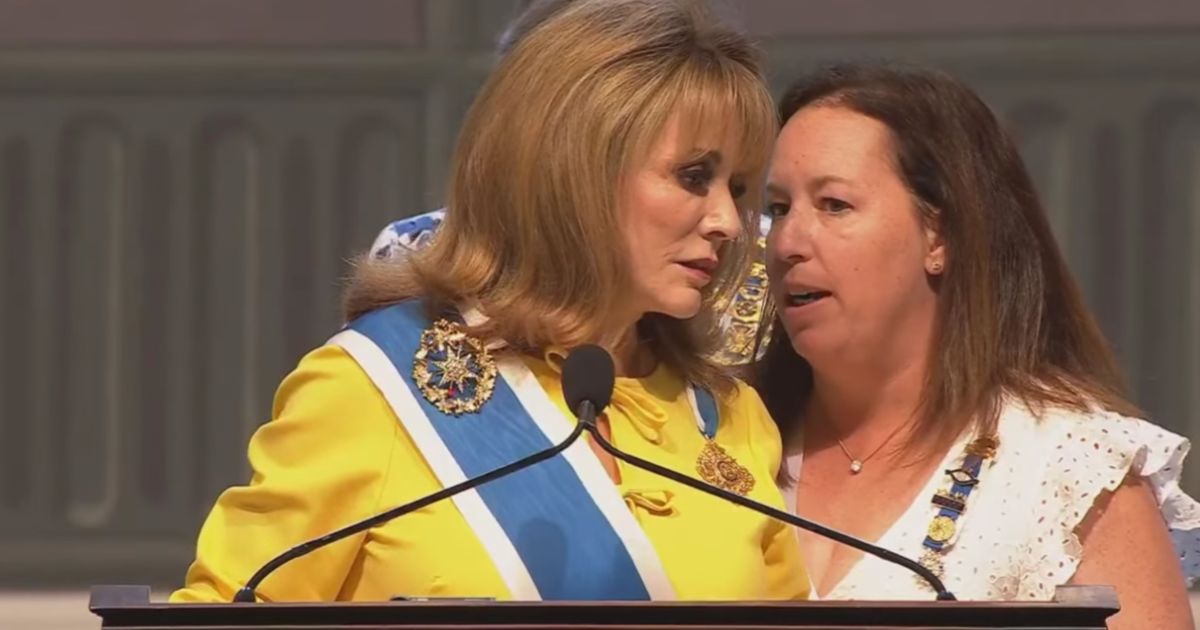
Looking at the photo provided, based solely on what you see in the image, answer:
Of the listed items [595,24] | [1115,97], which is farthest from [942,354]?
[1115,97]

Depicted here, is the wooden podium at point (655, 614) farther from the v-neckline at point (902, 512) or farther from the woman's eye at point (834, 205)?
the woman's eye at point (834, 205)

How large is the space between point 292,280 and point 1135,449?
7.26 ft

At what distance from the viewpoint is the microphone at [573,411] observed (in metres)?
2.26

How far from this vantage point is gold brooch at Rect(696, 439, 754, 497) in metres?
2.64

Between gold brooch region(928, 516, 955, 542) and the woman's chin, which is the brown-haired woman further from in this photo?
Answer: the woman's chin

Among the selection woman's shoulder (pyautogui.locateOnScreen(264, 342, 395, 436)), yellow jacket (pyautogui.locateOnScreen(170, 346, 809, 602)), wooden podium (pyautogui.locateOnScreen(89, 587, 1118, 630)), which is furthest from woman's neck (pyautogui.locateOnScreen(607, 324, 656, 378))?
wooden podium (pyautogui.locateOnScreen(89, 587, 1118, 630))

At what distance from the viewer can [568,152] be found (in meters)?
2.57

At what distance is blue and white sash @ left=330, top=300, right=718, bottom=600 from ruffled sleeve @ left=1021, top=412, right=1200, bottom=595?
57 centimetres

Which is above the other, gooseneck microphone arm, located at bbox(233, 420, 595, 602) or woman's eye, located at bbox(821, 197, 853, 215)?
woman's eye, located at bbox(821, 197, 853, 215)

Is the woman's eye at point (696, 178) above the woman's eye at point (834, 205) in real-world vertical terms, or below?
below

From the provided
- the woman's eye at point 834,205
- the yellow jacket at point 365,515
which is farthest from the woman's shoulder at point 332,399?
the woman's eye at point 834,205

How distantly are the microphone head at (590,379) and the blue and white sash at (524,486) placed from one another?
208 mm

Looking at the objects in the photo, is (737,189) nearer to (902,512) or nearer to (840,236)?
(840,236)

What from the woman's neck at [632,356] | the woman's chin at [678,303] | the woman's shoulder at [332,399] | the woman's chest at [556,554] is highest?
the woman's chin at [678,303]
